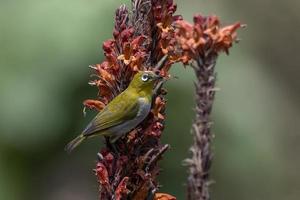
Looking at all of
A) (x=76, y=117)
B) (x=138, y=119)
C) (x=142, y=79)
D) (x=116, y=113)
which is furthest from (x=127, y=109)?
(x=76, y=117)

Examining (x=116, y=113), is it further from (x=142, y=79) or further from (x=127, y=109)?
(x=142, y=79)

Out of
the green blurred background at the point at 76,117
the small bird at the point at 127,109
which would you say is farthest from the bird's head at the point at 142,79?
the green blurred background at the point at 76,117

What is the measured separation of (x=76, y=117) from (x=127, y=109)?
7.51 m

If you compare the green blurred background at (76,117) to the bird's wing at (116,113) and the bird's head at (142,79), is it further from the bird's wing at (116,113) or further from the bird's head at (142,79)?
the bird's head at (142,79)

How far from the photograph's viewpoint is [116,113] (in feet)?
15.6

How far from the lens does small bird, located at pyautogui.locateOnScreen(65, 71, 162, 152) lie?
451cm

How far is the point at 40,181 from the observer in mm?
13242

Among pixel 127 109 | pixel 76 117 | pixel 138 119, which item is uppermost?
pixel 76 117

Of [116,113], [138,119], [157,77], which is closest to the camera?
[157,77]

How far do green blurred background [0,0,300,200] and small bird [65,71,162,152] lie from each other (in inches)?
264

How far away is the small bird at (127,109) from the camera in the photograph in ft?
14.8

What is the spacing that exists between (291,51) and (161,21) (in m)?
14.1

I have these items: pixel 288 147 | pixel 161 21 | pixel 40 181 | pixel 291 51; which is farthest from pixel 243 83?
pixel 161 21

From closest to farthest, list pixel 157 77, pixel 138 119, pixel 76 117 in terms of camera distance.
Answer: pixel 157 77 < pixel 138 119 < pixel 76 117
